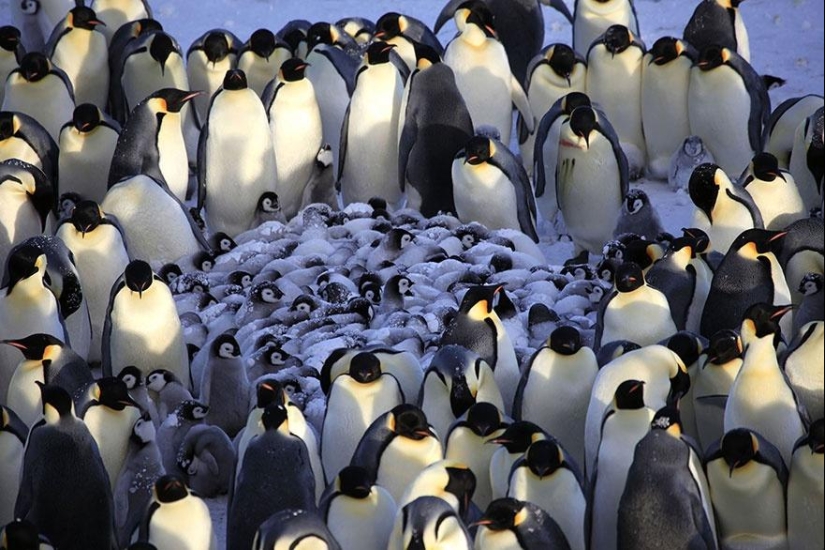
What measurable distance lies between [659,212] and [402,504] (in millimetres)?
4098

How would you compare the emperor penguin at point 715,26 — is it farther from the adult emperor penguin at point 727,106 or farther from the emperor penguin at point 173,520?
the emperor penguin at point 173,520

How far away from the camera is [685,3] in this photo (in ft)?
39.1

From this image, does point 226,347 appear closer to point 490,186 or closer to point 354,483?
point 354,483

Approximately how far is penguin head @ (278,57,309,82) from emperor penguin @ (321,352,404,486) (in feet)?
10.4

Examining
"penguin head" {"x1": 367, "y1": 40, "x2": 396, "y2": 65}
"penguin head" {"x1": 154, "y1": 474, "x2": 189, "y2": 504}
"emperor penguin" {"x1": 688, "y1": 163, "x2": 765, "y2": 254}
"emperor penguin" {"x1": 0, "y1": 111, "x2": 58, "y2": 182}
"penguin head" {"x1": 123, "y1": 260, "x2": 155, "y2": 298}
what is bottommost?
"penguin head" {"x1": 154, "y1": 474, "x2": 189, "y2": 504}

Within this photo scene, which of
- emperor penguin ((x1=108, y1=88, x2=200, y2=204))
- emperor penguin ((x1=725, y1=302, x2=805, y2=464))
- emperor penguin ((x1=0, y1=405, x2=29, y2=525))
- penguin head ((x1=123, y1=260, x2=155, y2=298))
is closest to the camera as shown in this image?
emperor penguin ((x1=725, y1=302, x2=805, y2=464))

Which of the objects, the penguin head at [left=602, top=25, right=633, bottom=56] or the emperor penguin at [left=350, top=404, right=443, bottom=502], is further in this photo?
the penguin head at [left=602, top=25, right=633, bottom=56]

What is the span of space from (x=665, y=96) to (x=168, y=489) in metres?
4.65

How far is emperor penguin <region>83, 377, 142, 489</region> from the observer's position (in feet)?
19.5

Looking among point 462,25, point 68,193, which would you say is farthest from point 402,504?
point 462,25

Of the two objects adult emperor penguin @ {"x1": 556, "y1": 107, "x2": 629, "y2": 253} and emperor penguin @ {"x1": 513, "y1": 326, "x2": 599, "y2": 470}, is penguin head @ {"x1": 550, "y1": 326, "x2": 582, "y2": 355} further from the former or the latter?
adult emperor penguin @ {"x1": 556, "y1": 107, "x2": 629, "y2": 253}

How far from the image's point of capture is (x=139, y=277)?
6738 mm

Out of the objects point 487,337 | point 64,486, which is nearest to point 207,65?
point 487,337

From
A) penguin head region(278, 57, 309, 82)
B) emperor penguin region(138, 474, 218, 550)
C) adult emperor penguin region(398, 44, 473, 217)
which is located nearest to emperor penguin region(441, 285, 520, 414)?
emperor penguin region(138, 474, 218, 550)
